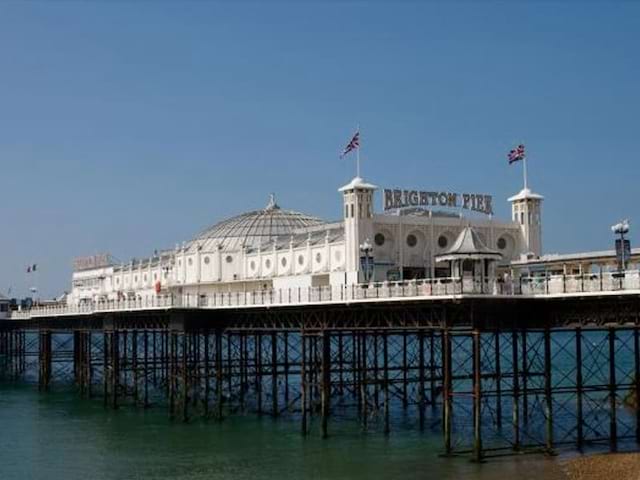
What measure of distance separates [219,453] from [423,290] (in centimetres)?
1353

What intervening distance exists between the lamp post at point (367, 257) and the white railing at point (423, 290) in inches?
113

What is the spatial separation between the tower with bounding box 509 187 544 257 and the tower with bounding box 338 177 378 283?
33.1 feet

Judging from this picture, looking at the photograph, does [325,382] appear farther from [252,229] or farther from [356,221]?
[252,229]

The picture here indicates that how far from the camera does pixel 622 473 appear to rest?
140ft

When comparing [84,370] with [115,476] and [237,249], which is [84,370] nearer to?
[237,249]

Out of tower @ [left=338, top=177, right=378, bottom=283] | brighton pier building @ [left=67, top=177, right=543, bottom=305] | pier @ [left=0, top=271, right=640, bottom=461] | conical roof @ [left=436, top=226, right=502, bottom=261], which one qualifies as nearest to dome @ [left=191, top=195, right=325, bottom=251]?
brighton pier building @ [left=67, top=177, right=543, bottom=305]

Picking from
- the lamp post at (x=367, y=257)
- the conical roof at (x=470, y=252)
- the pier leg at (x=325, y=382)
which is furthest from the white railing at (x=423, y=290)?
the lamp post at (x=367, y=257)

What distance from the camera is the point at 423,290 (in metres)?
48.5

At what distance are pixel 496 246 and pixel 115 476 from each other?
28.6 m

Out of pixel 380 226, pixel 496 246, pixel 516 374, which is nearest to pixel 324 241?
pixel 380 226

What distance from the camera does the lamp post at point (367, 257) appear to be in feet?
189

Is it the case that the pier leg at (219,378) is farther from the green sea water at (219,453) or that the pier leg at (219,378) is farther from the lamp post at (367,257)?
the lamp post at (367,257)

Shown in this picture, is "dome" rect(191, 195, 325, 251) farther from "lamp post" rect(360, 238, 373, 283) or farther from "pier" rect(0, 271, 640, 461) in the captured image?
"lamp post" rect(360, 238, 373, 283)

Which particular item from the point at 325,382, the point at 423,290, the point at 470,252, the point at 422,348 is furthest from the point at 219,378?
the point at 470,252
